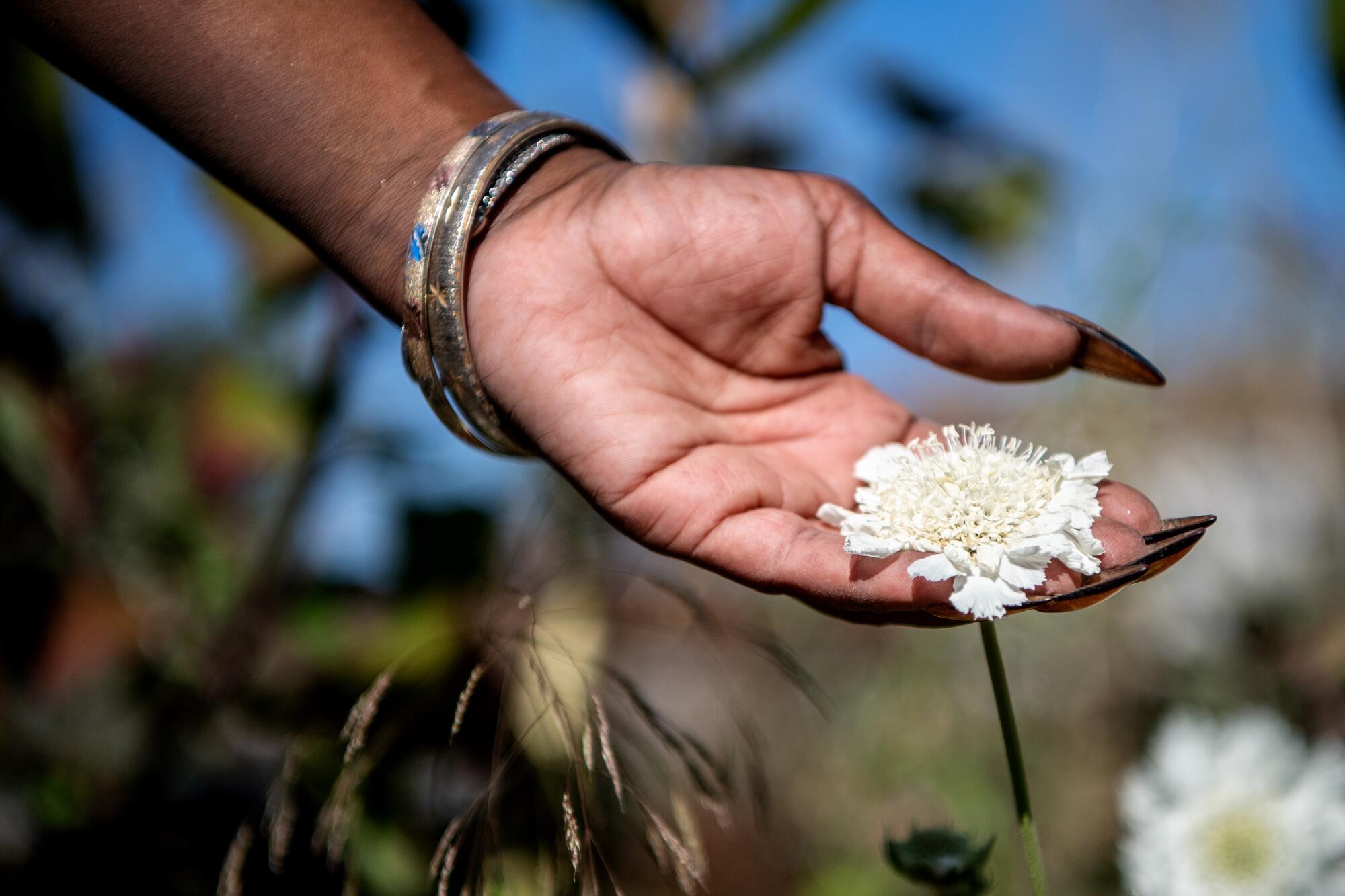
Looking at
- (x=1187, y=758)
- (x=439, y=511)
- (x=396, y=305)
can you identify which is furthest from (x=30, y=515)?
(x=1187, y=758)

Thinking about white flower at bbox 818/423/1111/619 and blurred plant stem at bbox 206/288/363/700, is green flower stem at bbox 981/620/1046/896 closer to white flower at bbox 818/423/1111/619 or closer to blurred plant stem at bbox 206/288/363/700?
white flower at bbox 818/423/1111/619

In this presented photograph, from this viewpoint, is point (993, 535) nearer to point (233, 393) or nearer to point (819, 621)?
point (233, 393)

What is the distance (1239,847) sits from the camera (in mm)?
1109

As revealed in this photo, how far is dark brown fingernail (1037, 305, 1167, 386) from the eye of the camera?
0.85 m

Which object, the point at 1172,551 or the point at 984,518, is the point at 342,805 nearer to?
the point at 984,518

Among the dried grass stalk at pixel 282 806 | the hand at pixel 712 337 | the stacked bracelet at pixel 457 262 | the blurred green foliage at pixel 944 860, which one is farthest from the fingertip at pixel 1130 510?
the dried grass stalk at pixel 282 806

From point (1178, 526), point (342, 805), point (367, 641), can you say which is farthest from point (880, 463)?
point (367, 641)

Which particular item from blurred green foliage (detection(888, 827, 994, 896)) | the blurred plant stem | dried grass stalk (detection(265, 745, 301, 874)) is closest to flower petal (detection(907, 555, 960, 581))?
blurred green foliage (detection(888, 827, 994, 896))

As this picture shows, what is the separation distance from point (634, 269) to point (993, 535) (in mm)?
463

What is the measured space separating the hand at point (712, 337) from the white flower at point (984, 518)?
0.17 feet

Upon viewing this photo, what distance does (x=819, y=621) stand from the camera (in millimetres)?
2408

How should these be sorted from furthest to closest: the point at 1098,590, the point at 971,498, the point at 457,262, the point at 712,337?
the point at 712,337 < the point at 457,262 < the point at 971,498 < the point at 1098,590

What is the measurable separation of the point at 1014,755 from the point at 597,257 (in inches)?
24.2

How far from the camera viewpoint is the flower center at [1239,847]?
109 centimetres
